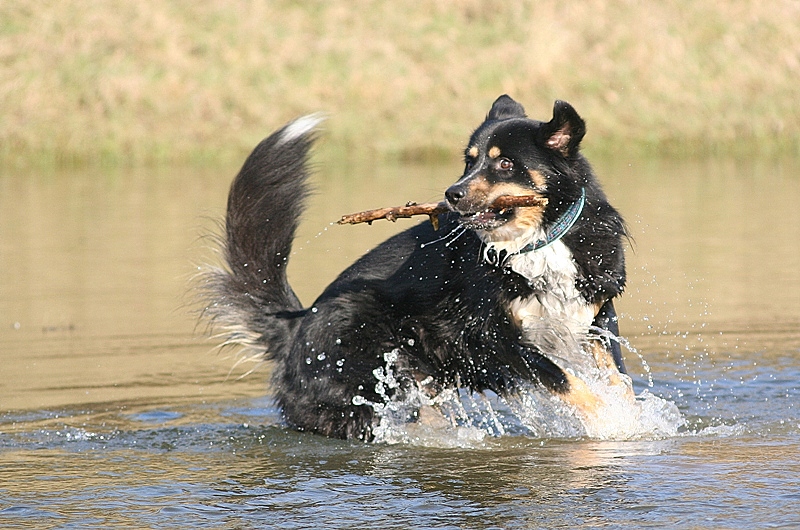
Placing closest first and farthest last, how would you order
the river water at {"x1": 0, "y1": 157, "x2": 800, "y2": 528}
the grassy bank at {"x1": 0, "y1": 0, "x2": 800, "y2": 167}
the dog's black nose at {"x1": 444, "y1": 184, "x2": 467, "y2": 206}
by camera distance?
the river water at {"x1": 0, "y1": 157, "x2": 800, "y2": 528}
the dog's black nose at {"x1": 444, "y1": 184, "x2": 467, "y2": 206}
the grassy bank at {"x1": 0, "y1": 0, "x2": 800, "y2": 167}

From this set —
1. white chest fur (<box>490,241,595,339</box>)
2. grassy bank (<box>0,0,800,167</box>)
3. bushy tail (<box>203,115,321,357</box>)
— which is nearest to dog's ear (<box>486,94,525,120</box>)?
white chest fur (<box>490,241,595,339</box>)

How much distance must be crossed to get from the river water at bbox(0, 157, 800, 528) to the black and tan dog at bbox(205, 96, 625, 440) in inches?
8.8

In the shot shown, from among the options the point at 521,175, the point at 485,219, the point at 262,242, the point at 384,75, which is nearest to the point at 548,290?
the point at 485,219

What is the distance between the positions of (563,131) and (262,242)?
1.67 m

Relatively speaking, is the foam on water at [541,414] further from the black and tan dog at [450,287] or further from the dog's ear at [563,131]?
the dog's ear at [563,131]

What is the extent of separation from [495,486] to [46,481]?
1893 mm

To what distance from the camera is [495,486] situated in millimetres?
4875

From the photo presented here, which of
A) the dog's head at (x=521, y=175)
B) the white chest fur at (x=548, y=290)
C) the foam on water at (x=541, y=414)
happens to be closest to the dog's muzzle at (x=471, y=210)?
the dog's head at (x=521, y=175)

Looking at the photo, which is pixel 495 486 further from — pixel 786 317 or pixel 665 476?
pixel 786 317

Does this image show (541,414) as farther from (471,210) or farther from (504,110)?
(504,110)

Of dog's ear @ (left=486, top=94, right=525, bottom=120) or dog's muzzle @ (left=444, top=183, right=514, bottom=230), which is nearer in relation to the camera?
dog's muzzle @ (left=444, top=183, right=514, bottom=230)

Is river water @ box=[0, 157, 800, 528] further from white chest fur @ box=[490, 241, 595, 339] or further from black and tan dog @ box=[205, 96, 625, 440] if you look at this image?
white chest fur @ box=[490, 241, 595, 339]

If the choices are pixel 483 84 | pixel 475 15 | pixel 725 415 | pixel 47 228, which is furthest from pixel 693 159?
pixel 725 415

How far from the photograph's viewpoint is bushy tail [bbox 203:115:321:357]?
6.33 meters
